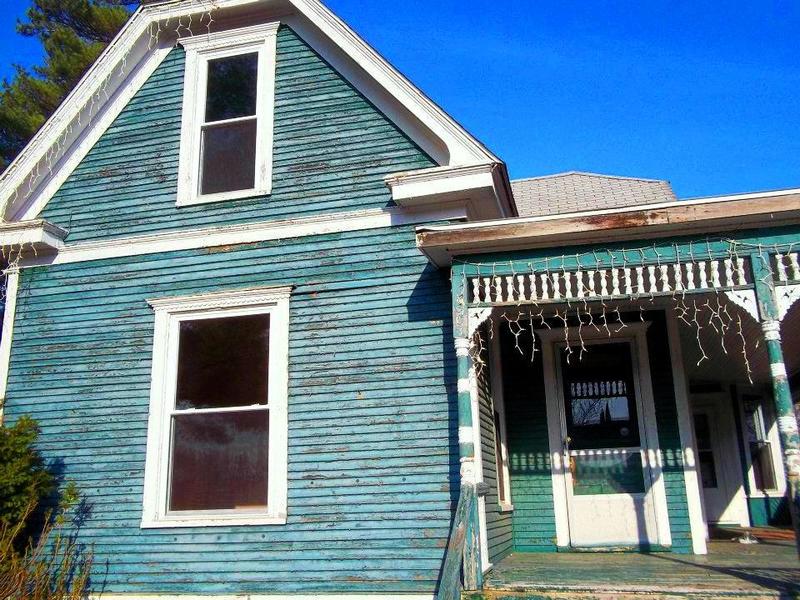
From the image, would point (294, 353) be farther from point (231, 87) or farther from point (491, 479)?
point (231, 87)

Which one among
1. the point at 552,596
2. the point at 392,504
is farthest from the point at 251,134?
the point at 552,596

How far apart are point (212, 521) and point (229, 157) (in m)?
3.79

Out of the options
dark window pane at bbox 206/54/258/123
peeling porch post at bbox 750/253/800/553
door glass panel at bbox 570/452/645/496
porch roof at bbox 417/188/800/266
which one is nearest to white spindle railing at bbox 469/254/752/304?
peeling porch post at bbox 750/253/800/553

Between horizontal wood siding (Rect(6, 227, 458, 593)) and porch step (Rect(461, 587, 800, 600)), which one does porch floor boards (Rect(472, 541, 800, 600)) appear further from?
horizontal wood siding (Rect(6, 227, 458, 593))

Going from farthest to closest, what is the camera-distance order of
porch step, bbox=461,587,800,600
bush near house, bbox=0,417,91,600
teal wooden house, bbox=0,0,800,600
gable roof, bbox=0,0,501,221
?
1. gable roof, bbox=0,0,501,221
2. bush near house, bbox=0,417,91,600
3. teal wooden house, bbox=0,0,800,600
4. porch step, bbox=461,587,800,600

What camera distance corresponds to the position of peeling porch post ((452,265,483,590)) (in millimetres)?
5418

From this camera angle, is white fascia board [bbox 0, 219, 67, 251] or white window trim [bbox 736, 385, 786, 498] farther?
white window trim [bbox 736, 385, 786, 498]

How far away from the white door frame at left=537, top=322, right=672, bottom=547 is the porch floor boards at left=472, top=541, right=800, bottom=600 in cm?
50

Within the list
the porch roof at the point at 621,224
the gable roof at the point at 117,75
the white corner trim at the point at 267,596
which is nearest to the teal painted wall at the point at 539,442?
the white corner trim at the point at 267,596

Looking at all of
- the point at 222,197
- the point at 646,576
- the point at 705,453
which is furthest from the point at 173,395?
the point at 705,453

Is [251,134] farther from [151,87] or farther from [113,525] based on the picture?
[113,525]

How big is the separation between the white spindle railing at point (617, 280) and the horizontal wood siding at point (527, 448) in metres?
1.58

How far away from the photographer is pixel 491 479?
23.6 feet

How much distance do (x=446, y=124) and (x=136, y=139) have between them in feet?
11.7
